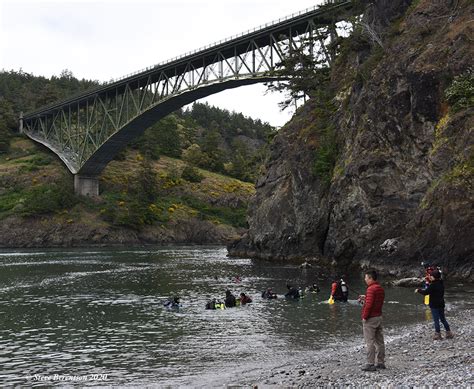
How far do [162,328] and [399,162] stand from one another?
25.4 metres

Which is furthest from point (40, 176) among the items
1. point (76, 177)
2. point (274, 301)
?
point (274, 301)

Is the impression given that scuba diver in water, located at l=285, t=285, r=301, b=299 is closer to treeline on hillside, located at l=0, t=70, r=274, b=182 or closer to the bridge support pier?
the bridge support pier

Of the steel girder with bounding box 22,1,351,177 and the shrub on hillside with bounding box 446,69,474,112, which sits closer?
the shrub on hillside with bounding box 446,69,474,112

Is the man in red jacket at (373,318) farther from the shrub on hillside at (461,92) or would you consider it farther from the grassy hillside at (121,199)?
the grassy hillside at (121,199)

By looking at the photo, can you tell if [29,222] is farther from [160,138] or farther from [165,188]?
[160,138]

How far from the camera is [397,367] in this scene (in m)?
12.3

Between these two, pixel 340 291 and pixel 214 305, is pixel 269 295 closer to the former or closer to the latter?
pixel 214 305

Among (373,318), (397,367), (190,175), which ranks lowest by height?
(397,367)

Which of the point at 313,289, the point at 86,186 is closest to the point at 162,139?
the point at 86,186

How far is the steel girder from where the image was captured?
65.4 metres

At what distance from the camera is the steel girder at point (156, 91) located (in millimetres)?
65438

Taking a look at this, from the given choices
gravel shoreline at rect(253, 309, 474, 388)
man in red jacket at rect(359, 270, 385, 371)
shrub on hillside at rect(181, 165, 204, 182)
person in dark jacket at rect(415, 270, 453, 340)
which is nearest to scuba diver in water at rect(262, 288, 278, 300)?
gravel shoreline at rect(253, 309, 474, 388)

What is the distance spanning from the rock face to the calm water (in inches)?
179

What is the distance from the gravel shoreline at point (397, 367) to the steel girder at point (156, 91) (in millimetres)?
49948
